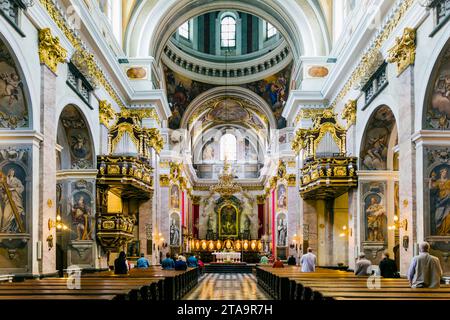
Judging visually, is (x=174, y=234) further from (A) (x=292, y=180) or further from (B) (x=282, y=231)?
(A) (x=292, y=180)

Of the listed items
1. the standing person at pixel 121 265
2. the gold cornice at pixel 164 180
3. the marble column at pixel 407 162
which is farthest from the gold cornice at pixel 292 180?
the standing person at pixel 121 265

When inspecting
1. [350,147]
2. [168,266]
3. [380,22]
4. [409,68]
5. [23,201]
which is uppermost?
[380,22]

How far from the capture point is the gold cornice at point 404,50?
11.6m

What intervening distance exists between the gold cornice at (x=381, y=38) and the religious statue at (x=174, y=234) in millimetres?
13418

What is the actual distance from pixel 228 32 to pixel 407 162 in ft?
80.4

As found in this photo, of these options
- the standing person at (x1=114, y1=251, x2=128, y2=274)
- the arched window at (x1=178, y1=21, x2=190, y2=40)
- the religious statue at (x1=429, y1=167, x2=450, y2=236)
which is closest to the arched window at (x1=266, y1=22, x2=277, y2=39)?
the arched window at (x1=178, y1=21, x2=190, y2=40)

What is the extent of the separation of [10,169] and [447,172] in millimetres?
7629

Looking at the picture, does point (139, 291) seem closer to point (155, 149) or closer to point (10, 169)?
point (10, 169)

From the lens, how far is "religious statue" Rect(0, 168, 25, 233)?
1093 cm

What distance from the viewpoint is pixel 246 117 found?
39625 mm

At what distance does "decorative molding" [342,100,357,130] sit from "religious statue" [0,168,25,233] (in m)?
9.14

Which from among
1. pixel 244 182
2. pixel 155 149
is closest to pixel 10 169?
pixel 155 149

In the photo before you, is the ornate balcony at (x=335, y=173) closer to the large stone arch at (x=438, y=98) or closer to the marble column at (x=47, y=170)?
the large stone arch at (x=438, y=98)

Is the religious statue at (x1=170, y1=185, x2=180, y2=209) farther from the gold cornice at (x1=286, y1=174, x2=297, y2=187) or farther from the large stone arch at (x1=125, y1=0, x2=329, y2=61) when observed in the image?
the large stone arch at (x1=125, y1=0, x2=329, y2=61)
